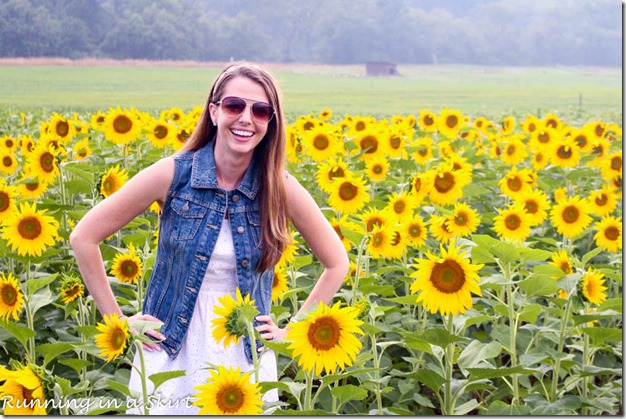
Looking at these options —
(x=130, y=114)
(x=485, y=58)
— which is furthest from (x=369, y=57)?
(x=130, y=114)

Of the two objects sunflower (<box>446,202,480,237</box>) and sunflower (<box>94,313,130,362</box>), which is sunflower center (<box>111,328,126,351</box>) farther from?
sunflower (<box>446,202,480,237</box>)

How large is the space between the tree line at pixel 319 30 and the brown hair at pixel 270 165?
10.6ft

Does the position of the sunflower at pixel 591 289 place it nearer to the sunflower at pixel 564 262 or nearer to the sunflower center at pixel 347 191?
the sunflower at pixel 564 262

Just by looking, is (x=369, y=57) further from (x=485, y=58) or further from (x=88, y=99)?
(x=88, y=99)

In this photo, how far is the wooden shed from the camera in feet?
98.3

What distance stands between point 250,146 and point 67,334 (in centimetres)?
143

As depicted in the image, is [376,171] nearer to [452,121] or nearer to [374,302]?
[374,302]

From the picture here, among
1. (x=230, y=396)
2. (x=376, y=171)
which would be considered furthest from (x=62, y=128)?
(x=230, y=396)

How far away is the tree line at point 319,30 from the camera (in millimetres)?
9320

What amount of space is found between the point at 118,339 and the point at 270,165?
2.50 ft

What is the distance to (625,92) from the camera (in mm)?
4133

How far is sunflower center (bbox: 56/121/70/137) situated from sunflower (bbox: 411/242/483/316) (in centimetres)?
385

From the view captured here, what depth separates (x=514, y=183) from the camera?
5.03 m

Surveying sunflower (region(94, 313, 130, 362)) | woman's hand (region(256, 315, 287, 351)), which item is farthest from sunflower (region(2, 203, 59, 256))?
sunflower (region(94, 313, 130, 362))
